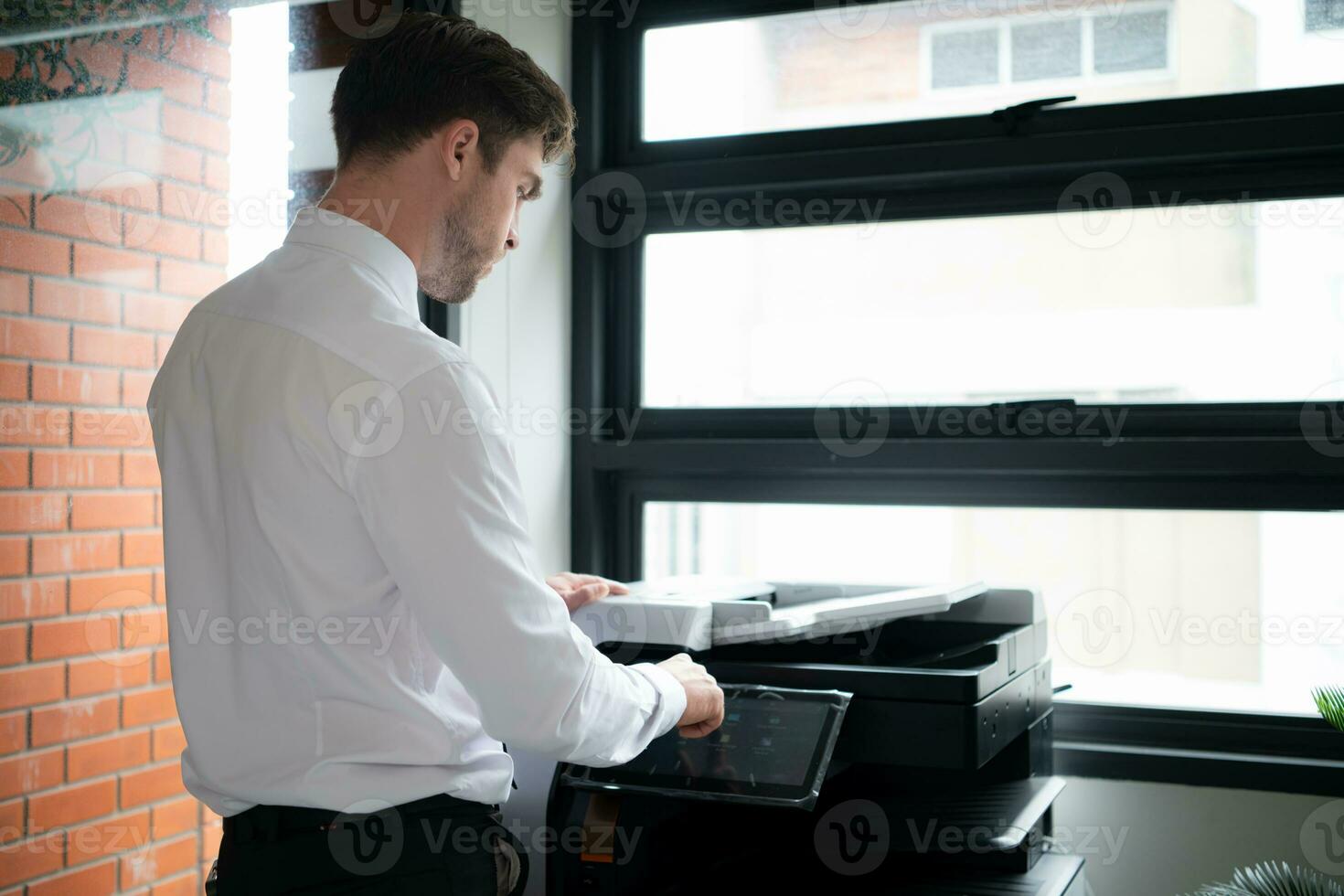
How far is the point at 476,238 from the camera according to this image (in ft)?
4.48

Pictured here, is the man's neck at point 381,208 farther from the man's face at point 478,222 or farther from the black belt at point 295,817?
the black belt at point 295,817

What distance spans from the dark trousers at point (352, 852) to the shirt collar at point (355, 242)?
0.53 metres

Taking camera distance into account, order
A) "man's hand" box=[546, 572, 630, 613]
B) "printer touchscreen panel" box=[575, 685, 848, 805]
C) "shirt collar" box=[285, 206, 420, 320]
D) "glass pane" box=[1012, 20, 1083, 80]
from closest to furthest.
Result: "shirt collar" box=[285, 206, 420, 320], "printer touchscreen panel" box=[575, 685, 848, 805], "man's hand" box=[546, 572, 630, 613], "glass pane" box=[1012, 20, 1083, 80]

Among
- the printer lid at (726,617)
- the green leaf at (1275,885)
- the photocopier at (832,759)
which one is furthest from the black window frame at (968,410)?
the printer lid at (726,617)

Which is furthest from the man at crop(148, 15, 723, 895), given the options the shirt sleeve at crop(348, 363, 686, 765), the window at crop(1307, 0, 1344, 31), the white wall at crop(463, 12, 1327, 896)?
the window at crop(1307, 0, 1344, 31)

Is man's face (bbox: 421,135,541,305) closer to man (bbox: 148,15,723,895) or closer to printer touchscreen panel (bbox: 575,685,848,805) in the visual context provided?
man (bbox: 148,15,723,895)

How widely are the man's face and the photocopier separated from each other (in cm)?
50

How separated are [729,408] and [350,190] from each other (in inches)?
51.2

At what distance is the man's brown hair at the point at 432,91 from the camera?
1.31 metres

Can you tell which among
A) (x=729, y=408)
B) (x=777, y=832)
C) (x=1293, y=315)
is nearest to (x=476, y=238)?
(x=777, y=832)

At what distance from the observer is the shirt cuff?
1.31 meters

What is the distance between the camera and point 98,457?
5.17 feet

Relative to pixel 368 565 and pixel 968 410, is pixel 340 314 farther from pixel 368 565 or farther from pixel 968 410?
pixel 968 410

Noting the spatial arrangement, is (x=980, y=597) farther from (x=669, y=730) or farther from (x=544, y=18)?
(x=544, y=18)
